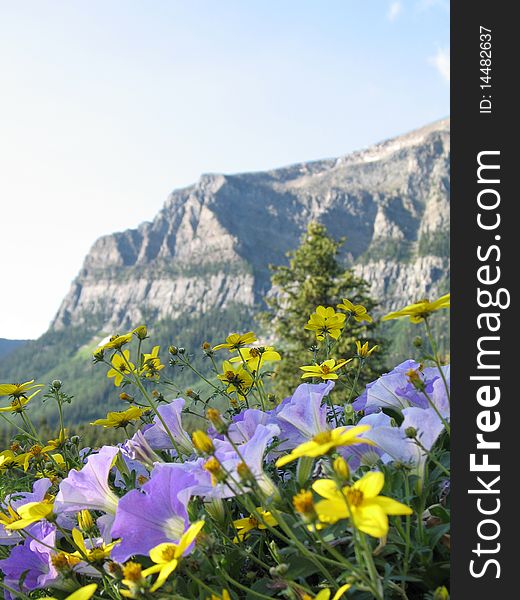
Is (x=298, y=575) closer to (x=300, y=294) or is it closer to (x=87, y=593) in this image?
(x=87, y=593)

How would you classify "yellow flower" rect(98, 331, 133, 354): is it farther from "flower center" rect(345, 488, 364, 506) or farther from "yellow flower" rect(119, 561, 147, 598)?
"flower center" rect(345, 488, 364, 506)

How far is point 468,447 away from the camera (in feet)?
3.39

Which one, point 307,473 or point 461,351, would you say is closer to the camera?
point 461,351

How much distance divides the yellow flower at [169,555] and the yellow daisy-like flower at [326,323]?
4.69 ft

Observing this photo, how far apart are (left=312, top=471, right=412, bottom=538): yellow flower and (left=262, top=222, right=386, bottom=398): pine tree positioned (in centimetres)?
2226

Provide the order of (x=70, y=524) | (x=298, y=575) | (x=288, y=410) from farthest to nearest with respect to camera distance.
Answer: (x=70, y=524)
(x=288, y=410)
(x=298, y=575)

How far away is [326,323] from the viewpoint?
246 centimetres

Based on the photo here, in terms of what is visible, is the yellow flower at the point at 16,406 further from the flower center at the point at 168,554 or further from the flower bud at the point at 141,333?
the flower center at the point at 168,554

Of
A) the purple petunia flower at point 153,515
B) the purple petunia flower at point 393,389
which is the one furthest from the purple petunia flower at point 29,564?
the purple petunia flower at point 393,389

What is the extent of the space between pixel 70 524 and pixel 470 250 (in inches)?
54.1

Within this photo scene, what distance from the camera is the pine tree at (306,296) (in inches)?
984

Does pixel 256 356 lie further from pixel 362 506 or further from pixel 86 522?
pixel 362 506

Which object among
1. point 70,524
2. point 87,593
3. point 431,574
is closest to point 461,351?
point 431,574

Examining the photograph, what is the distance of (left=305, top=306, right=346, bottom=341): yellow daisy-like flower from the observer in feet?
7.95
